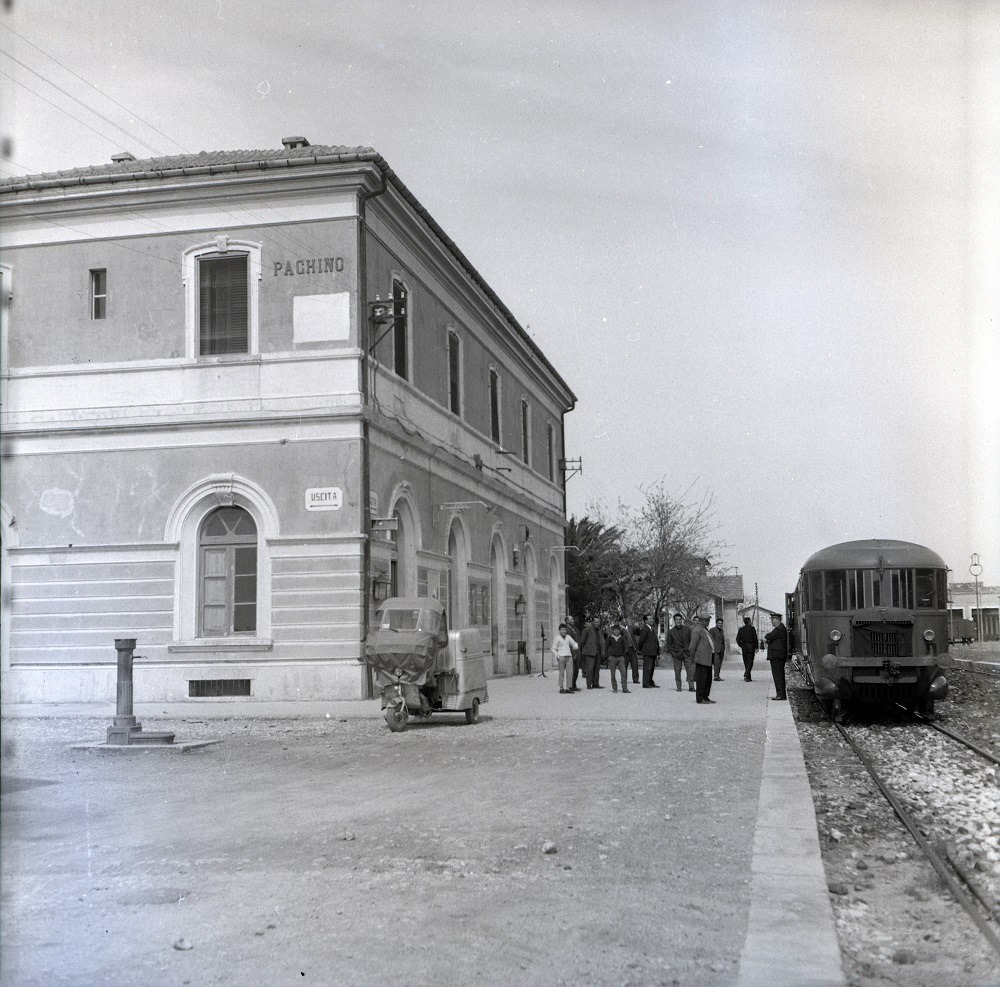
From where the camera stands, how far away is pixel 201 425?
2208 centimetres

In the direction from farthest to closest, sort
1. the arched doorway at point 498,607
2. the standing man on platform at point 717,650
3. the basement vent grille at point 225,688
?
the arched doorway at point 498,607, the standing man on platform at point 717,650, the basement vent grille at point 225,688

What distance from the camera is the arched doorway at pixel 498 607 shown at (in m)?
32.8

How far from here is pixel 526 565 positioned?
37.8 meters

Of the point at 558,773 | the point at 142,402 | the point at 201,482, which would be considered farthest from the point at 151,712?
the point at 558,773

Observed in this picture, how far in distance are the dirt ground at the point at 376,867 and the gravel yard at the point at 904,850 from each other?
1.97ft

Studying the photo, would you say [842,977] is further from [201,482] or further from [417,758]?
[201,482]

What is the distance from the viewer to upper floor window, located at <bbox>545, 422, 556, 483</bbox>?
42562 mm

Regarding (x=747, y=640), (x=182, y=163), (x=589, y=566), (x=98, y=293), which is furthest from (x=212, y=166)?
(x=589, y=566)

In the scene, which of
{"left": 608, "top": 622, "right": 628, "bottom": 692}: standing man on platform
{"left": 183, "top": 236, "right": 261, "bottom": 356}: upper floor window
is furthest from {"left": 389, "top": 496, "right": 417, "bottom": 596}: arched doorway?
{"left": 183, "top": 236, "right": 261, "bottom": 356}: upper floor window

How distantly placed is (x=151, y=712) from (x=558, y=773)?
33.8 feet

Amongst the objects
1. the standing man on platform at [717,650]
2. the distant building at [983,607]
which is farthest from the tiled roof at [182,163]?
the distant building at [983,607]

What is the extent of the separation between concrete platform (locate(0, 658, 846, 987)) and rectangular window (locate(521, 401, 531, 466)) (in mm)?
10244

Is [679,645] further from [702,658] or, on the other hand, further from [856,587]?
→ [856,587]

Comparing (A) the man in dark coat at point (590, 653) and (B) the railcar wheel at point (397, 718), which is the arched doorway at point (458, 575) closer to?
(A) the man in dark coat at point (590, 653)
